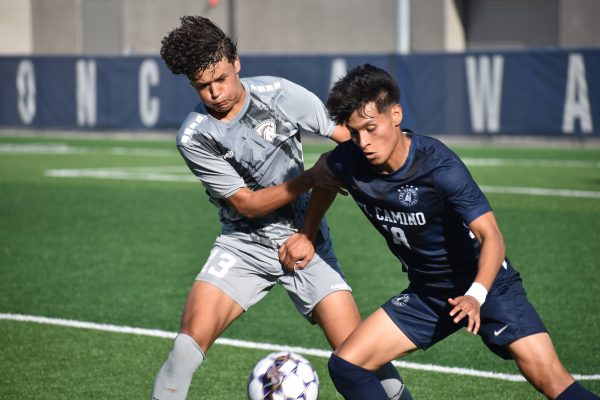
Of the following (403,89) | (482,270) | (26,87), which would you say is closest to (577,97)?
(403,89)

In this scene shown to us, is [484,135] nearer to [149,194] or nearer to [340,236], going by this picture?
[149,194]

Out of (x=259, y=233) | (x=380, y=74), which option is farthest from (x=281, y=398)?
(x=380, y=74)

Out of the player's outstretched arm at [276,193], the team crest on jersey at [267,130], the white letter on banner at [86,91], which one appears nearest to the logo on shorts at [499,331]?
the player's outstretched arm at [276,193]

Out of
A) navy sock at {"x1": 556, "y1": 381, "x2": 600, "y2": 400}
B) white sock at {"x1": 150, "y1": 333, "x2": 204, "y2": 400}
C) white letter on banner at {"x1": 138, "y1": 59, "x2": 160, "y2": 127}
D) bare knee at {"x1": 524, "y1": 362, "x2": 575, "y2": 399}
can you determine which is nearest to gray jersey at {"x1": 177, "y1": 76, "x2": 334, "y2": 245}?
white sock at {"x1": 150, "y1": 333, "x2": 204, "y2": 400}

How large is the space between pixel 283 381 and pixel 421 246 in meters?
1.01

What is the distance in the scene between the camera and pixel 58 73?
28.3 metres

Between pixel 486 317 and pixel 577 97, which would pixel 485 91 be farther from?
pixel 486 317

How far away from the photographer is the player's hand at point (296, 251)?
536 centimetres

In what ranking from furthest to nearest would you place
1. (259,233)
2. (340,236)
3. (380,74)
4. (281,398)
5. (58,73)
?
1. (58,73)
2. (340,236)
3. (259,233)
4. (281,398)
5. (380,74)

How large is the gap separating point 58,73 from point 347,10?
9.86m

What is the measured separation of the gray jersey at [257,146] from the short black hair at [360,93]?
0.79 metres

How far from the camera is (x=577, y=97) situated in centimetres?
2131

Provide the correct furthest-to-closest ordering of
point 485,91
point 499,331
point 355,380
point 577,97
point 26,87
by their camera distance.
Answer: point 26,87, point 485,91, point 577,97, point 355,380, point 499,331

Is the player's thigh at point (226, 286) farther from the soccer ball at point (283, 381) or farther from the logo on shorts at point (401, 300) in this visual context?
the logo on shorts at point (401, 300)
